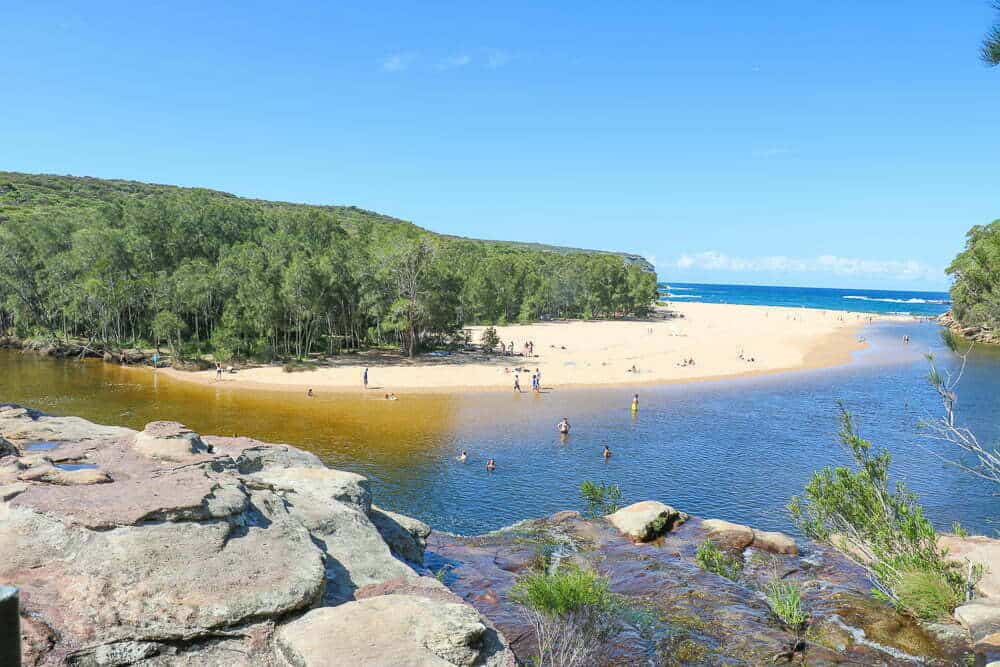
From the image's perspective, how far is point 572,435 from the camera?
36.0 m

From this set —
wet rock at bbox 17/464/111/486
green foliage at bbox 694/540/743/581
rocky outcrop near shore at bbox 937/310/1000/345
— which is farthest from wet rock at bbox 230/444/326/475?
rocky outcrop near shore at bbox 937/310/1000/345

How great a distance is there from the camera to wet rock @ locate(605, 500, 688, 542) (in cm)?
1964

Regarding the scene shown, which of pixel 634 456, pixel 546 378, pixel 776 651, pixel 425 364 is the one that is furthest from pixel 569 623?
pixel 425 364

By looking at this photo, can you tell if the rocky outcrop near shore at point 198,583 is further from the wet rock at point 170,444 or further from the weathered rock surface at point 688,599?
the weathered rock surface at point 688,599

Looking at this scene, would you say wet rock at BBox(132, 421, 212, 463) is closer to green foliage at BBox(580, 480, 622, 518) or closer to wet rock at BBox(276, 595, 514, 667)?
wet rock at BBox(276, 595, 514, 667)

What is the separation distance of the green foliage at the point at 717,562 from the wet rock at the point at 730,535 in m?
0.94

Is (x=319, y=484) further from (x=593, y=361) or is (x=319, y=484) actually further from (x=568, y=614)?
(x=593, y=361)

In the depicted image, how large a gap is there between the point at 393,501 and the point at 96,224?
58772 millimetres

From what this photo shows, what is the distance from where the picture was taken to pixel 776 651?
12.4m

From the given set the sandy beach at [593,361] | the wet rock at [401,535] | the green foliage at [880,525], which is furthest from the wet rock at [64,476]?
the sandy beach at [593,361]

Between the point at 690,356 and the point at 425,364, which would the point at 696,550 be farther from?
the point at 690,356

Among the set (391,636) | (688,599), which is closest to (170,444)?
(391,636)

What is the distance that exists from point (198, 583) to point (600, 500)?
57.1 feet

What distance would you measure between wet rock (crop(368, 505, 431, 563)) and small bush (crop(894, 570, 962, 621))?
1155 centimetres
